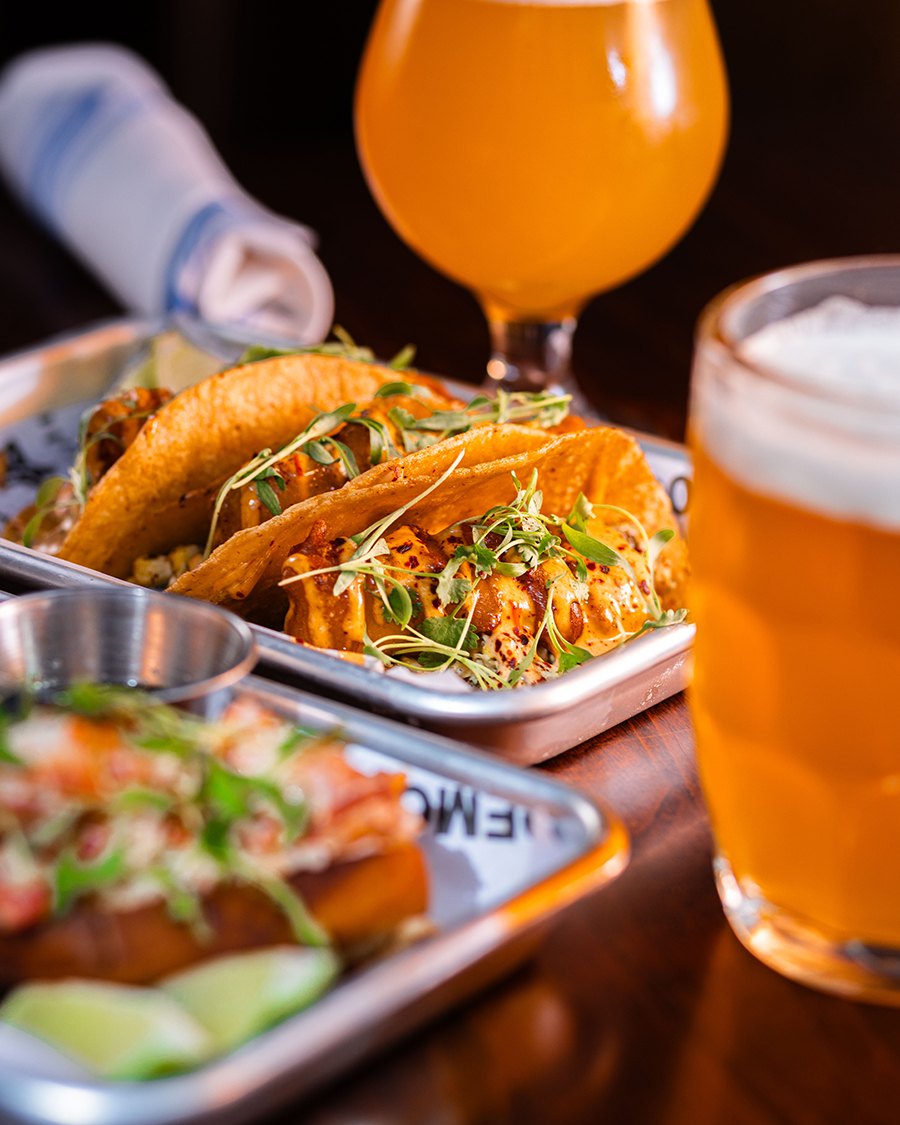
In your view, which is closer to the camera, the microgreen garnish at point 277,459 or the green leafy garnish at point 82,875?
the green leafy garnish at point 82,875

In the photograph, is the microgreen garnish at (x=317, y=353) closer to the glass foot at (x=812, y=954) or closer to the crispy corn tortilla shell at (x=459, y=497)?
the crispy corn tortilla shell at (x=459, y=497)

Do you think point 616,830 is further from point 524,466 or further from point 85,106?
point 85,106

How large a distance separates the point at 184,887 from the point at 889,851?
1.76 ft

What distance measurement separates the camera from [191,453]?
2.05m

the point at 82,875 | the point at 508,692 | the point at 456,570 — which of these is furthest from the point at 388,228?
the point at 82,875

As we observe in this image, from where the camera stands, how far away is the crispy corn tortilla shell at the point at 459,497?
178cm

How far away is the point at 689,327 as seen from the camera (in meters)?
3.54

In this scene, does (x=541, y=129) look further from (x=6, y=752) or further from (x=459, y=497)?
(x=6, y=752)

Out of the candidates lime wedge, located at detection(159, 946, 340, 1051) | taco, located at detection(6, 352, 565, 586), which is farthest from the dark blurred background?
lime wedge, located at detection(159, 946, 340, 1051)

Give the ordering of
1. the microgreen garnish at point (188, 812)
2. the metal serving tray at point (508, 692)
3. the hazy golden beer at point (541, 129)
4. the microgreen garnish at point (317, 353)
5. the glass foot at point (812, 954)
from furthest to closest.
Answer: the hazy golden beer at point (541, 129) → the microgreen garnish at point (317, 353) → the metal serving tray at point (508, 692) → the glass foot at point (812, 954) → the microgreen garnish at point (188, 812)

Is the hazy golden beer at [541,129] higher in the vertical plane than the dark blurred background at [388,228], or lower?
higher

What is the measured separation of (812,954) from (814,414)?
437 millimetres

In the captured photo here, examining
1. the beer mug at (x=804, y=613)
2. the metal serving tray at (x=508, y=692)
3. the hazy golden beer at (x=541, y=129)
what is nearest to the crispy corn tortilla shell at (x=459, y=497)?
the metal serving tray at (x=508, y=692)

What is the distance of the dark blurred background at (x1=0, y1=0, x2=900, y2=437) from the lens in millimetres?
3459
